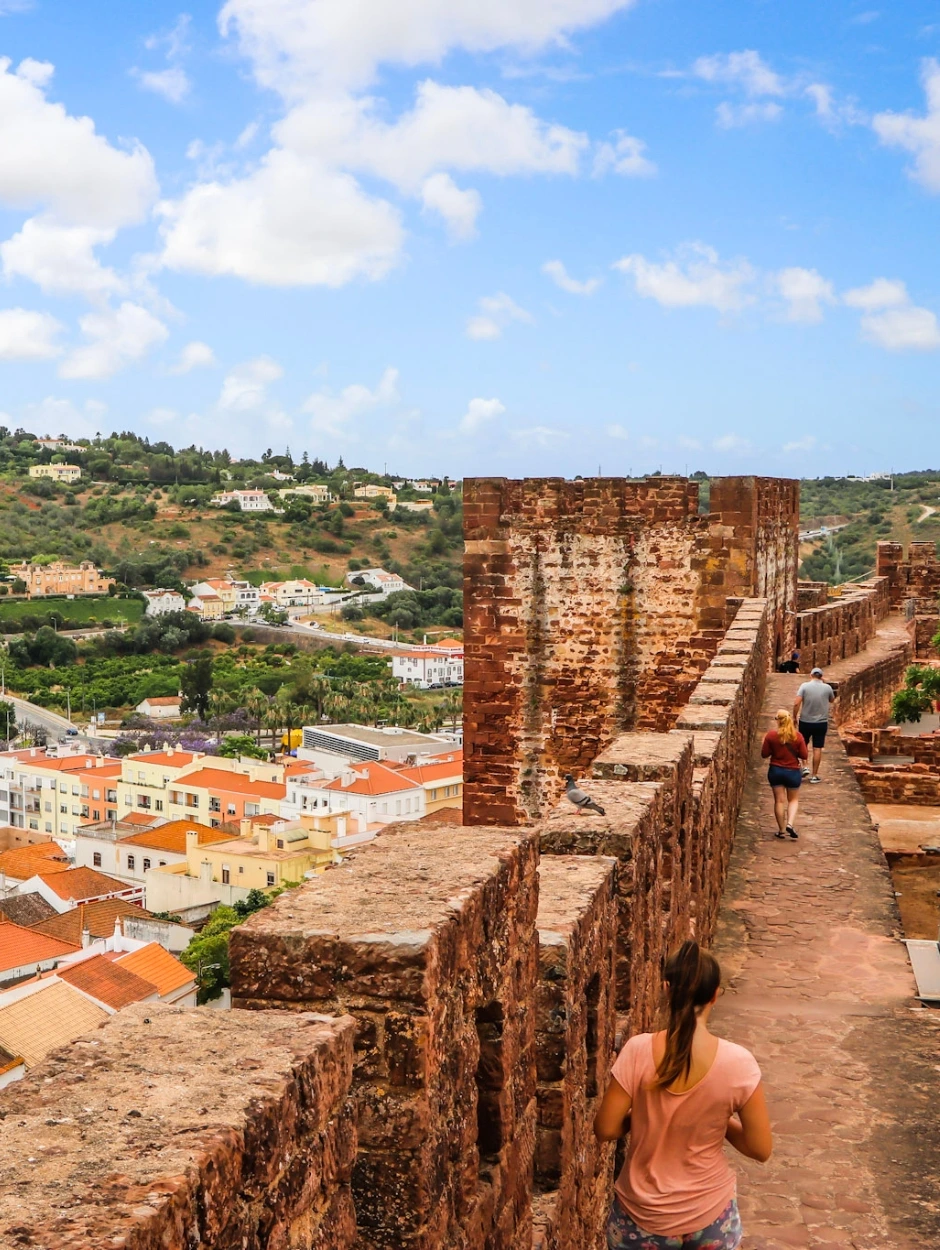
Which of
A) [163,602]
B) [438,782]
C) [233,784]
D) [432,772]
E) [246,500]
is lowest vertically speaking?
[233,784]

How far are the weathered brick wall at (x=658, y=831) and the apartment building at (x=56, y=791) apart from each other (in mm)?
59602

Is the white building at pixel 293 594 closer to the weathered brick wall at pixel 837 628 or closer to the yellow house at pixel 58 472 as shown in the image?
the yellow house at pixel 58 472

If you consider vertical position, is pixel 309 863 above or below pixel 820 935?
below

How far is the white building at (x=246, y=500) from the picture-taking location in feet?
430

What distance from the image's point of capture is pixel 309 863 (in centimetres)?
5084

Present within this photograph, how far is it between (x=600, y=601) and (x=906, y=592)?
17.3m

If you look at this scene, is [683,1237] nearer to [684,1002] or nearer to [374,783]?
[684,1002]

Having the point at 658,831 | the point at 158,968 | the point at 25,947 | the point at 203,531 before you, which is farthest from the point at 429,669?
the point at 658,831

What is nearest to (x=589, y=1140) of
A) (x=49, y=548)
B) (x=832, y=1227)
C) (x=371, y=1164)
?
(x=832, y=1227)

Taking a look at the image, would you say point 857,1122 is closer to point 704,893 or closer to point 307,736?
point 704,893

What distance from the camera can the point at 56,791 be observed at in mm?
67500

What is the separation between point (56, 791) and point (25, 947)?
2784 centimetres

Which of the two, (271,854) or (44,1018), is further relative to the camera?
(271,854)

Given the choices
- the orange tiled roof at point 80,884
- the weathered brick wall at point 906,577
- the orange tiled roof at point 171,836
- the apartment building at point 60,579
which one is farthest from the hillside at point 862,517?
the apartment building at point 60,579
